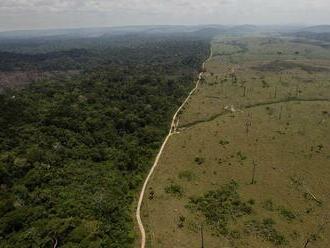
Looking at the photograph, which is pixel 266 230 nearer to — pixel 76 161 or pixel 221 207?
pixel 221 207

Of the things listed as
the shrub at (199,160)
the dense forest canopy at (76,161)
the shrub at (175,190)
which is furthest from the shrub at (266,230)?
the shrub at (199,160)

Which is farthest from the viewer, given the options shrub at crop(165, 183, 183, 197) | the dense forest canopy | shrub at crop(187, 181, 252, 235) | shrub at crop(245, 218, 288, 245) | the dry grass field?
shrub at crop(165, 183, 183, 197)

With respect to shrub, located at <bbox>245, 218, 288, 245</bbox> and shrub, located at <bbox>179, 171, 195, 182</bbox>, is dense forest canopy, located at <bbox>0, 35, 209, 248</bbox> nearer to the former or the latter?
shrub, located at <bbox>179, 171, 195, 182</bbox>

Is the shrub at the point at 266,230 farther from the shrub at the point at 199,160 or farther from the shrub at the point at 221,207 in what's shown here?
the shrub at the point at 199,160

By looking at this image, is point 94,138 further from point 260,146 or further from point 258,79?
point 258,79

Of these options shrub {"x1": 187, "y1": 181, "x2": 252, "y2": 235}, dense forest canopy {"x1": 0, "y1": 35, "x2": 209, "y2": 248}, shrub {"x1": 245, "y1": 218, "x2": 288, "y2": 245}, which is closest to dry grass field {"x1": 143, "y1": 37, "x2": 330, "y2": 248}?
shrub {"x1": 245, "y1": 218, "x2": 288, "y2": 245}

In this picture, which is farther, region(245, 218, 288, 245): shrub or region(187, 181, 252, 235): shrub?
region(187, 181, 252, 235): shrub
